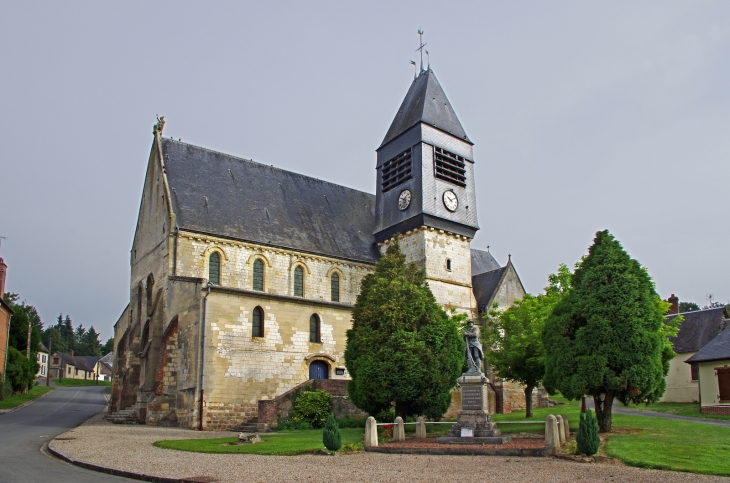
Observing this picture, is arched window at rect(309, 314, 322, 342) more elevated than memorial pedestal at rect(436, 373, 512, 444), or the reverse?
arched window at rect(309, 314, 322, 342)

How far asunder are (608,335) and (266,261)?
58.6 feet

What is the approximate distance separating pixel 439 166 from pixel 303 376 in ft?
45.2

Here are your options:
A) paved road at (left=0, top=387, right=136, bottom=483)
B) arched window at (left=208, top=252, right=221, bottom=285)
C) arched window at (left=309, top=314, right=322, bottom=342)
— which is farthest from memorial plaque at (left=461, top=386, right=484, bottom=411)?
arched window at (left=208, top=252, right=221, bottom=285)

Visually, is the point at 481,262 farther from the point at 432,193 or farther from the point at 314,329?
the point at 314,329

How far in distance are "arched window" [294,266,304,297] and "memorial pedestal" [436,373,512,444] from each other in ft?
47.1

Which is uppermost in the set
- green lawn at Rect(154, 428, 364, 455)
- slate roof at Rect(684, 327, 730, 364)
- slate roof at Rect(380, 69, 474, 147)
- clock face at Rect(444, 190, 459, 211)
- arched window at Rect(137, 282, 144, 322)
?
slate roof at Rect(380, 69, 474, 147)

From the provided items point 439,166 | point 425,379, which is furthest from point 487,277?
point 425,379

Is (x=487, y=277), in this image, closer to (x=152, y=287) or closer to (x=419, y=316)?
(x=419, y=316)

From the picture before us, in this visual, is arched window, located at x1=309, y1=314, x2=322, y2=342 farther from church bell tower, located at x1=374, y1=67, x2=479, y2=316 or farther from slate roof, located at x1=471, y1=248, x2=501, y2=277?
slate roof, located at x1=471, y1=248, x2=501, y2=277

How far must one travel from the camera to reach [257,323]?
92.4 feet

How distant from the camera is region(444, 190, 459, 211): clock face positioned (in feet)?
112

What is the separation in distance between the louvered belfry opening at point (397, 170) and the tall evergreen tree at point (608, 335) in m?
17.1

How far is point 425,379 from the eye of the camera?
2098 cm

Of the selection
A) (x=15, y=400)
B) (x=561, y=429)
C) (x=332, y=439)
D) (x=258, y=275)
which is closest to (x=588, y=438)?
(x=561, y=429)
